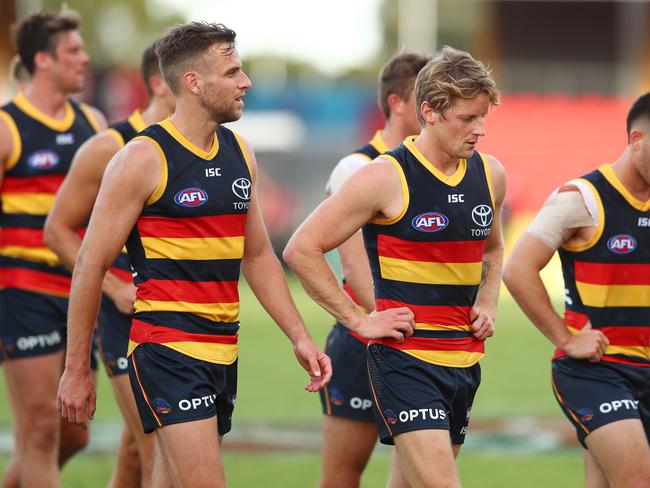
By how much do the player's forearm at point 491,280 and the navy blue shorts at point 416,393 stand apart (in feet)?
1.19

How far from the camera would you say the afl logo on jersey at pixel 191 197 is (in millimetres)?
5090

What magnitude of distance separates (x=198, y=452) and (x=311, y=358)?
0.68 metres

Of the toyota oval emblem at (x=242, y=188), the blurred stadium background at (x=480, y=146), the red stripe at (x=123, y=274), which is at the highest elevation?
the toyota oval emblem at (x=242, y=188)

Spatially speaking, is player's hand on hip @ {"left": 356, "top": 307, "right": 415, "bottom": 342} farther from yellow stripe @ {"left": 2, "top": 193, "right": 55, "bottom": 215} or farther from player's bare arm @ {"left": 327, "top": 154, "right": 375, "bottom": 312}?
yellow stripe @ {"left": 2, "top": 193, "right": 55, "bottom": 215}

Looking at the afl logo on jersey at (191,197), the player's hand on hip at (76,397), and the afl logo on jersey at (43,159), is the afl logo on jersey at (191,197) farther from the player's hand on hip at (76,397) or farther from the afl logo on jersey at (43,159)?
the afl logo on jersey at (43,159)

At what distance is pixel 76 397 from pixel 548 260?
7.89 ft

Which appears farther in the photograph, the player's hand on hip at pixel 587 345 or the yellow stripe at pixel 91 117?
the yellow stripe at pixel 91 117

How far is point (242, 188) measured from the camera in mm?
5258

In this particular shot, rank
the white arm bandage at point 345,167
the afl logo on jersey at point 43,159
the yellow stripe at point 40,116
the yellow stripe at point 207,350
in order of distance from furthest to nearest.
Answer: the yellow stripe at point 40,116 → the afl logo on jersey at point 43,159 → the white arm bandage at point 345,167 → the yellow stripe at point 207,350

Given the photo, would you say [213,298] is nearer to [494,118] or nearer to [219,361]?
[219,361]

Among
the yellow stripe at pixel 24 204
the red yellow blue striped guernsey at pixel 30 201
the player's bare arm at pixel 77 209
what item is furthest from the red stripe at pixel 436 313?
the yellow stripe at pixel 24 204

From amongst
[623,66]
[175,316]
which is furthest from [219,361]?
[623,66]

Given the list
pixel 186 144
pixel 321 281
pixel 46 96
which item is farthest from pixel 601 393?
pixel 46 96

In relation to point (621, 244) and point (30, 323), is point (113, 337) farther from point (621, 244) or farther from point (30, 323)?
point (621, 244)
